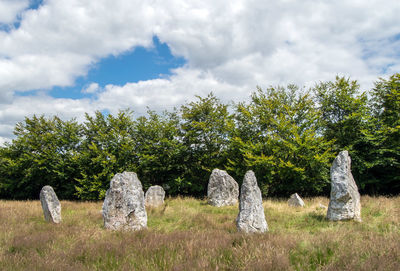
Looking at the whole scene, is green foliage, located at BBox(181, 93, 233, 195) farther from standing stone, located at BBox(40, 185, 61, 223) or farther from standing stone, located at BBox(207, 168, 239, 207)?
standing stone, located at BBox(40, 185, 61, 223)

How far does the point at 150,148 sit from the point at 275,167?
1048cm

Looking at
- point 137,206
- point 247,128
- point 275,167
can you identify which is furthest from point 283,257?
point 247,128

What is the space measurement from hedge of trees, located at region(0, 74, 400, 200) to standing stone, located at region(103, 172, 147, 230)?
9.93m

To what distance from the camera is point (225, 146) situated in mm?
21500

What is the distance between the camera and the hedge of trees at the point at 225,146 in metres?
18.0

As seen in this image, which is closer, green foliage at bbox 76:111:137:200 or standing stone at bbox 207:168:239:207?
standing stone at bbox 207:168:239:207

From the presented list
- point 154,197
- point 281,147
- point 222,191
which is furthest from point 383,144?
point 154,197

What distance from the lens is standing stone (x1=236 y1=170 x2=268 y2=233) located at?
28.1 feet

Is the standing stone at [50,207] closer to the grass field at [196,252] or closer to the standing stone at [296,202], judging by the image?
the grass field at [196,252]

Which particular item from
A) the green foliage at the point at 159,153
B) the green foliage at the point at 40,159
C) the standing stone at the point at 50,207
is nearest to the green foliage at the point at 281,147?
the green foliage at the point at 159,153

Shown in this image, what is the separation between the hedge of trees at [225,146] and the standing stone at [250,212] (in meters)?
8.44

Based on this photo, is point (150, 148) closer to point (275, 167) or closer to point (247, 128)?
point (247, 128)

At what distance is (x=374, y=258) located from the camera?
4754 millimetres

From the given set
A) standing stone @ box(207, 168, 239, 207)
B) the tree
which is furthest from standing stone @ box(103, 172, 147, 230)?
the tree
